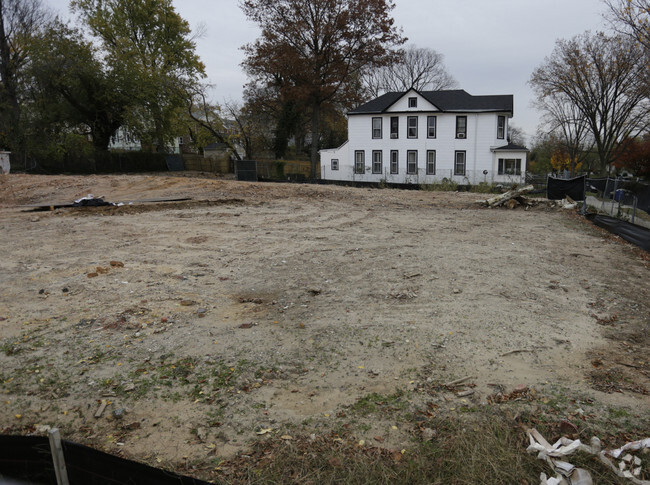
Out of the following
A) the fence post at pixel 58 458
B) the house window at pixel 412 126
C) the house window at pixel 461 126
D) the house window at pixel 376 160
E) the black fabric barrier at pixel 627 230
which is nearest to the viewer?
the fence post at pixel 58 458

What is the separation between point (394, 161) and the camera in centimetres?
4112

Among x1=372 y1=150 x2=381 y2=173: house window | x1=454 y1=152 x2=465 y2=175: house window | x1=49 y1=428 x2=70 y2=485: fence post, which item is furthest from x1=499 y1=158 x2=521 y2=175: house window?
x1=49 y1=428 x2=70 y2=485: fence post

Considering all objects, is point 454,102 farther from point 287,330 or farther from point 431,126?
point 287,330

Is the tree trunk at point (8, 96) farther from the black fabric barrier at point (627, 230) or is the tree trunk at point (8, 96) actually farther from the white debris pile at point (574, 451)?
the white debris pile at point (574, 451)

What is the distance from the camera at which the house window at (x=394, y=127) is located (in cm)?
4088

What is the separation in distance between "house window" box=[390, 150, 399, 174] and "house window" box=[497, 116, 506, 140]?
842 centimetres

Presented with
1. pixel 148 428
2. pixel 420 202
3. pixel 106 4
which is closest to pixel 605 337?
pixel 148 428

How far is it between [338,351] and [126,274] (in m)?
4.07

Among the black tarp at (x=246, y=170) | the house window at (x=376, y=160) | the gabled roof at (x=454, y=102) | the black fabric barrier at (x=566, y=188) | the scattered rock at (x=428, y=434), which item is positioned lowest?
the scattered rock at (x=428, y=434)

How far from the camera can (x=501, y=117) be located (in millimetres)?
38531

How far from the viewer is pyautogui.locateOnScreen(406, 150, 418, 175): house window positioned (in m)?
40.5

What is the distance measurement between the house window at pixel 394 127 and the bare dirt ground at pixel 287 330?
31618 millimetres

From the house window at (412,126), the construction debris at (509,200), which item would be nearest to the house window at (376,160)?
the house window at (412,126)

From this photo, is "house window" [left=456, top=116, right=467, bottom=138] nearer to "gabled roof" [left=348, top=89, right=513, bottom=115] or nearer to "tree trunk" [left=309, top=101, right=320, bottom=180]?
"gabled roof" [left=348, top=89, right=513, bottom=115]
